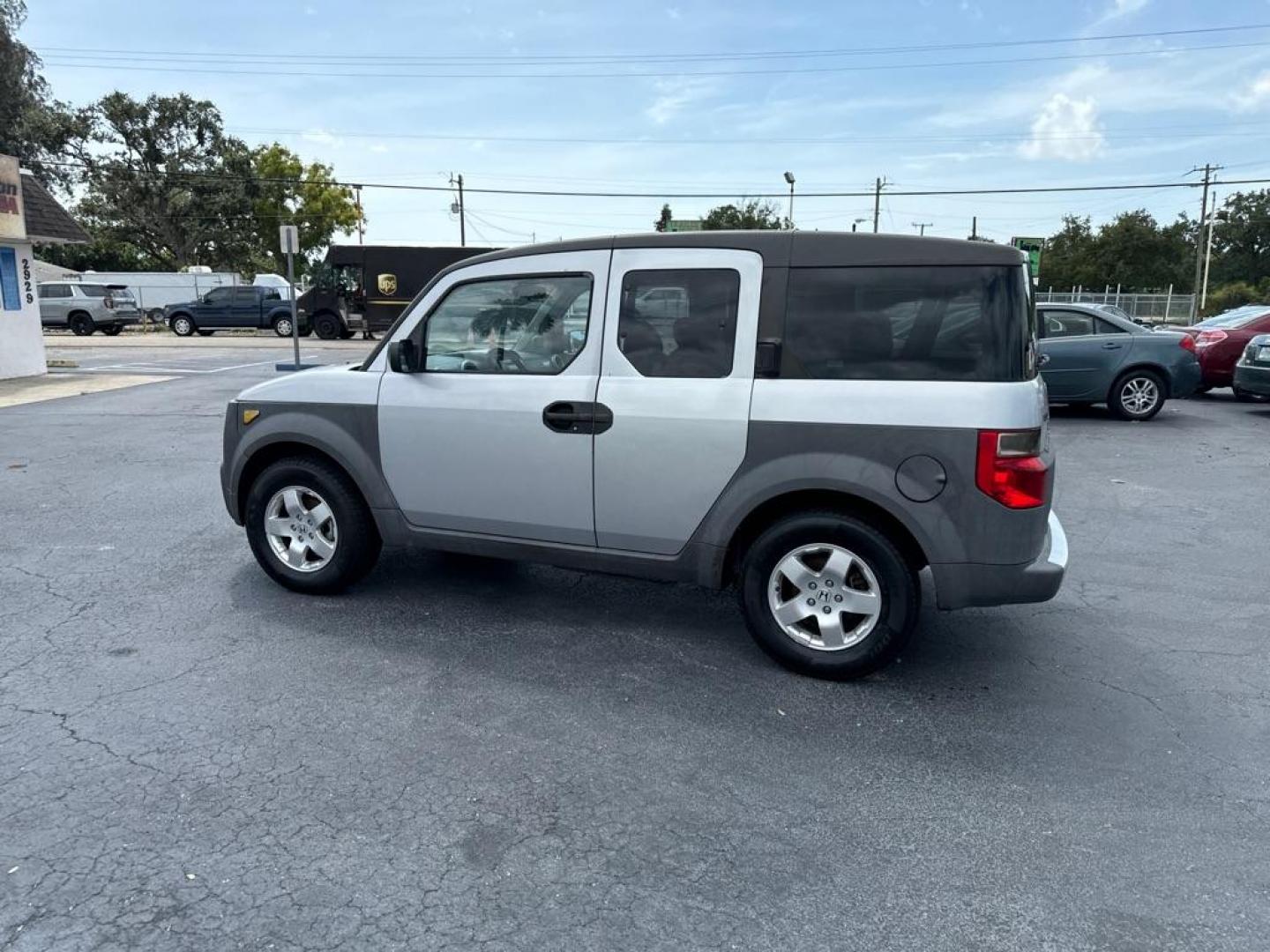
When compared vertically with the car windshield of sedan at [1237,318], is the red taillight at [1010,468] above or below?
below

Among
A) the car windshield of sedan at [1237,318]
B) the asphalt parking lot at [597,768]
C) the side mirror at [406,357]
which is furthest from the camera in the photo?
the car windshield of sedan at [1237,318]

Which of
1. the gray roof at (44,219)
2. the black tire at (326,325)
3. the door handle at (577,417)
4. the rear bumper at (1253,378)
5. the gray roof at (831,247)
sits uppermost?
the gray roof at (44,219)

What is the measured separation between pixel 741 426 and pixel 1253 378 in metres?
11.8

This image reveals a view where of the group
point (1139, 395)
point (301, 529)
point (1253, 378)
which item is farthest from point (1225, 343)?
point (301, 529)

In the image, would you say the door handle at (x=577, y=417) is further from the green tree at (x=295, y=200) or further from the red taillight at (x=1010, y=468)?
the green tree at (x=295, y=200)

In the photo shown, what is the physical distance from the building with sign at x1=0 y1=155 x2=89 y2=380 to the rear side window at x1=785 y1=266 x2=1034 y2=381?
17710mm

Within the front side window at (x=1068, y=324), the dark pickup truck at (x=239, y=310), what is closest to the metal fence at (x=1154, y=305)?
the front side window at (x=1068, y=324)

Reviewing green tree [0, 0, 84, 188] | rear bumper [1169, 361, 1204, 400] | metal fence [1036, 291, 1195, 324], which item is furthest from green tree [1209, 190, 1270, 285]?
green tree [0, 0, 84, 188]

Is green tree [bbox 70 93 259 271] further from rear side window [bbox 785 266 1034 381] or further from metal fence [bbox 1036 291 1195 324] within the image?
rear side window [bbox 785 266 1034 381]

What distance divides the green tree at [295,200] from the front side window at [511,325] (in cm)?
5100

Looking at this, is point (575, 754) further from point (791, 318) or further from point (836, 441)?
point (791, 318)

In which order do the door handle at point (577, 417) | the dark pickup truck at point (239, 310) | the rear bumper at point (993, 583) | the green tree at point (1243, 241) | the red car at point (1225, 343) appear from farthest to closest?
the green tree at point (1243, 241), the dark pickup truck at point (239, 310), the red car at point (1225, 343), the door handle at point (577, 417), the rear bumper at point (993, 583)

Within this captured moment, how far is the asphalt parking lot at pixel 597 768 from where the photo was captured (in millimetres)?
2545

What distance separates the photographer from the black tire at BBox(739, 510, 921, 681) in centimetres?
Result: 384
